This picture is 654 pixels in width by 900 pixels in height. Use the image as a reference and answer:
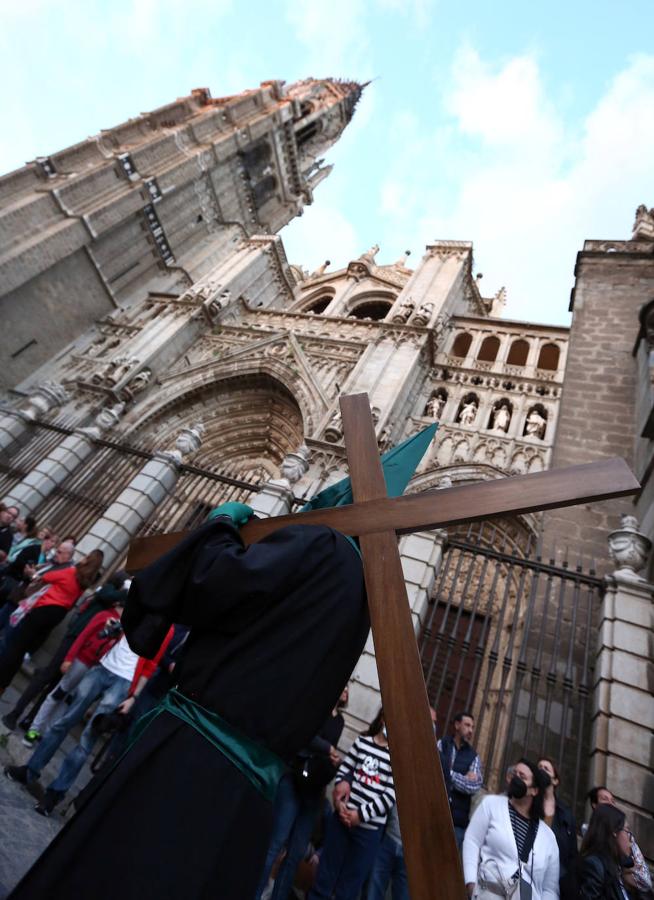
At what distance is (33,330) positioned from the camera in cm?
1469

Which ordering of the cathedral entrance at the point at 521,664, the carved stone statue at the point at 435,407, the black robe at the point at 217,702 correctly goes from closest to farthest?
1. the black robe at the point at 217,702
2. the cathedral entrance at the point at 521,664
3. the carved stone statue at the point at 435,407

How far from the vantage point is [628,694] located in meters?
4.68

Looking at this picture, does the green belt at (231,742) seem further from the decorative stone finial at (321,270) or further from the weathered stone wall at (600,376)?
the decorative stone finial at (321,270)

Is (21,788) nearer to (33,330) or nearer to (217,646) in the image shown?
(217,646)

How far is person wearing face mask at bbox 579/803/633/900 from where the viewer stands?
8.78ft

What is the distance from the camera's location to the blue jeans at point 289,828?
3.08 m

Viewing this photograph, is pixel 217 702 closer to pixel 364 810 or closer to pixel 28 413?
pixel 364 810

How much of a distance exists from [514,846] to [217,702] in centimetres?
282

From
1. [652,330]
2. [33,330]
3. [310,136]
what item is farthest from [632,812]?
[310,136]

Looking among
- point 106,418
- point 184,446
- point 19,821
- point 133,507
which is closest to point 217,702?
point 19,821

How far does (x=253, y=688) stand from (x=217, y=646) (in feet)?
0.70

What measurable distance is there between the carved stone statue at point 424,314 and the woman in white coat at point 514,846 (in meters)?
11.5

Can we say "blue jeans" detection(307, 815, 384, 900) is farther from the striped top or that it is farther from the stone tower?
the stone tower

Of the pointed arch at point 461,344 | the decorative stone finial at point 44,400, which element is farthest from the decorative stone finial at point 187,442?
the pointed arch at point 461,344
